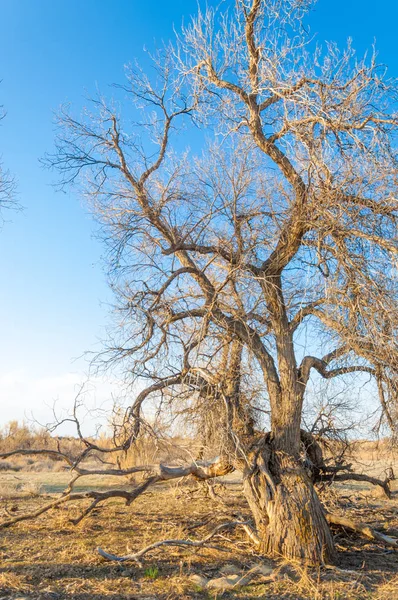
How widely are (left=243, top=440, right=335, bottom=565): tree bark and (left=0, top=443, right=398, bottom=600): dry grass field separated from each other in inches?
13.0

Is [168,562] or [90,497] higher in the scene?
[90,497]

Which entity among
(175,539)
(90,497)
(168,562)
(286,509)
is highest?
(90,497)

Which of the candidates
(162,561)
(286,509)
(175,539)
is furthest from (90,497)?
(286,509)

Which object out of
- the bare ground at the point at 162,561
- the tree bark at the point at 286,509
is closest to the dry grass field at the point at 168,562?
the bare ground at the point at 162,561

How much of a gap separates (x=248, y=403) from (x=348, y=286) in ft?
8.86

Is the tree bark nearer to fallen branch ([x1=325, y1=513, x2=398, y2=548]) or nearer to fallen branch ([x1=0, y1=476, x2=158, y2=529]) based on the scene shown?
fallen branch ([x1=325, y1=513, x2=398, y2=548])

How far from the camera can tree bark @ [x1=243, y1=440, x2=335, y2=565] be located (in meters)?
8.34

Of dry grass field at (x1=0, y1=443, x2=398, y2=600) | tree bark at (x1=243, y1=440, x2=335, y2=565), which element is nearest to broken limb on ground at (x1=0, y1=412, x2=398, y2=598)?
dry grass field at (x1=0, y1=443, x2=398, y2=600)

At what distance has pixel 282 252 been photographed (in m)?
9.67

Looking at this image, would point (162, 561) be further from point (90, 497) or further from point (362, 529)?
point (362, 529)

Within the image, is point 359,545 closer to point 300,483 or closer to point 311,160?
point 300,483

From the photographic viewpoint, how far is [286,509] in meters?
8.50

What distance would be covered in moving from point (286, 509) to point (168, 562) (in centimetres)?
185

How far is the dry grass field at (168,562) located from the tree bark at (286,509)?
1.08ft
